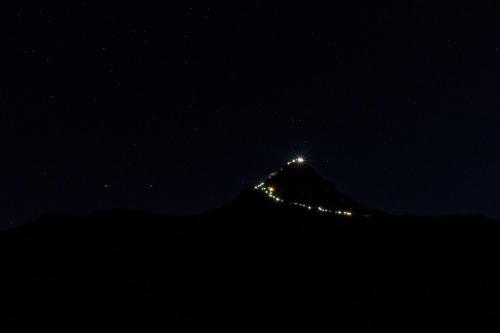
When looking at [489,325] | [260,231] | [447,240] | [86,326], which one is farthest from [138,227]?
[489,325]

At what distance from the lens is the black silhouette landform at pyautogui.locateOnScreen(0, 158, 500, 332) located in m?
9.72

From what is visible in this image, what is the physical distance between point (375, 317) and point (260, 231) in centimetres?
444

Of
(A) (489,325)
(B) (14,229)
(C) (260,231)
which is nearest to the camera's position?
(A) (489,325)

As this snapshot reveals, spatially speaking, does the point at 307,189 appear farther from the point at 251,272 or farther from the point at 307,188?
the point at 251,272

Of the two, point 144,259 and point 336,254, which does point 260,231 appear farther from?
point 144,259

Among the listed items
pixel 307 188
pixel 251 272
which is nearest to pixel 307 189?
pixel 307 188

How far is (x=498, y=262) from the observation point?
11328mm

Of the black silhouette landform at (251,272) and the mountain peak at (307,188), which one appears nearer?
the black silhouette landform at (251,272)

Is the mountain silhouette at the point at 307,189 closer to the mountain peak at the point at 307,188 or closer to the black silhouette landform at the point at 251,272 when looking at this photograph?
the mountain peak at the point at 307,188

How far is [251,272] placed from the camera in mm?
11555

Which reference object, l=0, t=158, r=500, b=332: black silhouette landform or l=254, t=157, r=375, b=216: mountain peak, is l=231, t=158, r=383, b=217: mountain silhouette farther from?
l=0, t=158, r=500, b=332: black silhouette landform

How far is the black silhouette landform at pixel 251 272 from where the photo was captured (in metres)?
9.72

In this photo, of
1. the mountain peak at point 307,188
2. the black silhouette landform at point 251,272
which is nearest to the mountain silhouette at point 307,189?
the mountain peak at point 307,188

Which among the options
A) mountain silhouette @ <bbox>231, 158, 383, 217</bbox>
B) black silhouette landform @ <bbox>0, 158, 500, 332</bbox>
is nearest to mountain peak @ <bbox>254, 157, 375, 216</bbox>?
mountain silhouette @ <bbox>231, 158, 383, 217</bbox>
